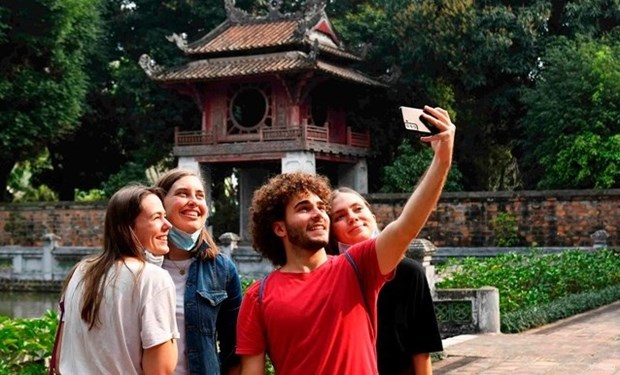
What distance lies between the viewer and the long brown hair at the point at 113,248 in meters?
3.12

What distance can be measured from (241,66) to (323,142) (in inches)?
118

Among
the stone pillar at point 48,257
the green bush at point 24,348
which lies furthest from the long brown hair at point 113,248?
the stone pillar at point 48,257

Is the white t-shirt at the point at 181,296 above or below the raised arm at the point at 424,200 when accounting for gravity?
below

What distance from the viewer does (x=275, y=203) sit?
3.33m

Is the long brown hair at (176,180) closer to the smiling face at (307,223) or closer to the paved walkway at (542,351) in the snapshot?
the smiling face at (307,223)

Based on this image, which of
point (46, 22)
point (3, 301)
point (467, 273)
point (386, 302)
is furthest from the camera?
point (46, 22)

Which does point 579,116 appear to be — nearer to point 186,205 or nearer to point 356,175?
point 356,175

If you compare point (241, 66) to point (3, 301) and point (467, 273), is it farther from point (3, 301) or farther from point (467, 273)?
point (467, 273)

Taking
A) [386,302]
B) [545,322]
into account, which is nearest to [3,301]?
[545,322]

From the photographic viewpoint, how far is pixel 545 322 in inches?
448

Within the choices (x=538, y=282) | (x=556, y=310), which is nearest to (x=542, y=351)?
(x=556, y=310)

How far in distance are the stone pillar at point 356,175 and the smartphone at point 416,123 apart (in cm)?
2423

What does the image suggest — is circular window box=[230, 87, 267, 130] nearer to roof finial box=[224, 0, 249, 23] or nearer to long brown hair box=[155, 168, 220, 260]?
roof finial box=[224, 0, 249, 23]

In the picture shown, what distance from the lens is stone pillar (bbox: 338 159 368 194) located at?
2738cm
